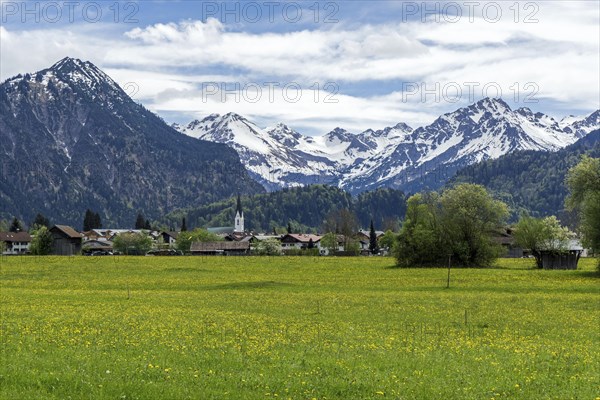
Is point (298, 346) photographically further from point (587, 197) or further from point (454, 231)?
point (454, 231)

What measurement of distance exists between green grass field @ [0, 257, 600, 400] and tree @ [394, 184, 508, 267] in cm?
6435

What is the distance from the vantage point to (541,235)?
136000 millimetres

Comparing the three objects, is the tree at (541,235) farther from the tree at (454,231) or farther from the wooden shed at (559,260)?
the tree at (454,231)

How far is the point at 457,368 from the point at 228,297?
39742mm

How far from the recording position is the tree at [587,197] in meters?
103

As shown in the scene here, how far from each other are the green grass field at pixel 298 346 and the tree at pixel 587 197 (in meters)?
39.9

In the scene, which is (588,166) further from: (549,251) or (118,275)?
(118,275)

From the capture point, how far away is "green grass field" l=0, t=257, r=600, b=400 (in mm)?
21297

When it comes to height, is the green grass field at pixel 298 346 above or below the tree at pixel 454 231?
below

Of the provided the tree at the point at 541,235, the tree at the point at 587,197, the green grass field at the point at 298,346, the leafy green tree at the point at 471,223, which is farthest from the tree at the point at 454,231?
the green grass field at the point at 298,346

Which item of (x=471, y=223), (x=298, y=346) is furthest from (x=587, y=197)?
(x=298, y=346)

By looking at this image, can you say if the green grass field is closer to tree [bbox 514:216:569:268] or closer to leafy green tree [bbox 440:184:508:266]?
leafy green tree [bbox 440:184:508:266]

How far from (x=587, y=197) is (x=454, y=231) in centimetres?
3060

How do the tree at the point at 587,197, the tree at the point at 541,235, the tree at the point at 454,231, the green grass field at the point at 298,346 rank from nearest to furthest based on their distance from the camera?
the green grass field at the point at 298,346 → the tree at the point at 587,197 → the tree at the point at 454,231 → the tree at the point at 541,235
